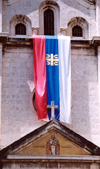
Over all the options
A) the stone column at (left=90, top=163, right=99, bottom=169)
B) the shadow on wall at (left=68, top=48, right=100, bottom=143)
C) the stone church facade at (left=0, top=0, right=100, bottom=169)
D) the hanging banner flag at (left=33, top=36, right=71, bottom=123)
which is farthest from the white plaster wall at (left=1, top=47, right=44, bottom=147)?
the stone column at (left=90, top=163, right=99, bottom=169)

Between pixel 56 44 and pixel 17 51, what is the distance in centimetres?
241

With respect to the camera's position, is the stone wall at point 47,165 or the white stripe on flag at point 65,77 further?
the white stripe on flag at point 65,77

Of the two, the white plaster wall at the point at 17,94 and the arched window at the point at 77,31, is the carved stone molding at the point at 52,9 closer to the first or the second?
the arched window at the point at 77,31

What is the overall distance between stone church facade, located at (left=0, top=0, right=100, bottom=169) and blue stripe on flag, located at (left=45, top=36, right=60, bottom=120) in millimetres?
1035

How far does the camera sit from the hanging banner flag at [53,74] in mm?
31344

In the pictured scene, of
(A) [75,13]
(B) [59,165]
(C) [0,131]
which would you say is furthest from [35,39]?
(B) [59,165]

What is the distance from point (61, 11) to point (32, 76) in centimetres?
469

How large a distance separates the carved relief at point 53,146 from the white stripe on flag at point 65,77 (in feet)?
7.34

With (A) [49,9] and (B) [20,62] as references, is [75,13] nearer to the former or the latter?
(A) [49,9]

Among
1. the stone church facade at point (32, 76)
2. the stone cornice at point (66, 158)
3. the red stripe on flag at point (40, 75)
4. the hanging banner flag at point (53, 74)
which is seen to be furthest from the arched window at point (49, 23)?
the stone cornice at point (66, 158)

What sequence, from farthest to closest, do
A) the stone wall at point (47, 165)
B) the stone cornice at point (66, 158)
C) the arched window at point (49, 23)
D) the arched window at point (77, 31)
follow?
the arched window at point (77, 31), the arched window at point (49, 23), the stone cornice at point (66, 158), the stone wall at point (47, 165)

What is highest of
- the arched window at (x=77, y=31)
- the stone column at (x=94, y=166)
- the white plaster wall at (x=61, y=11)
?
the white plaster wall at (x=61, y=11)

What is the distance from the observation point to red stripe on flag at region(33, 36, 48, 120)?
3133 cm

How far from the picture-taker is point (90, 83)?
107ft
